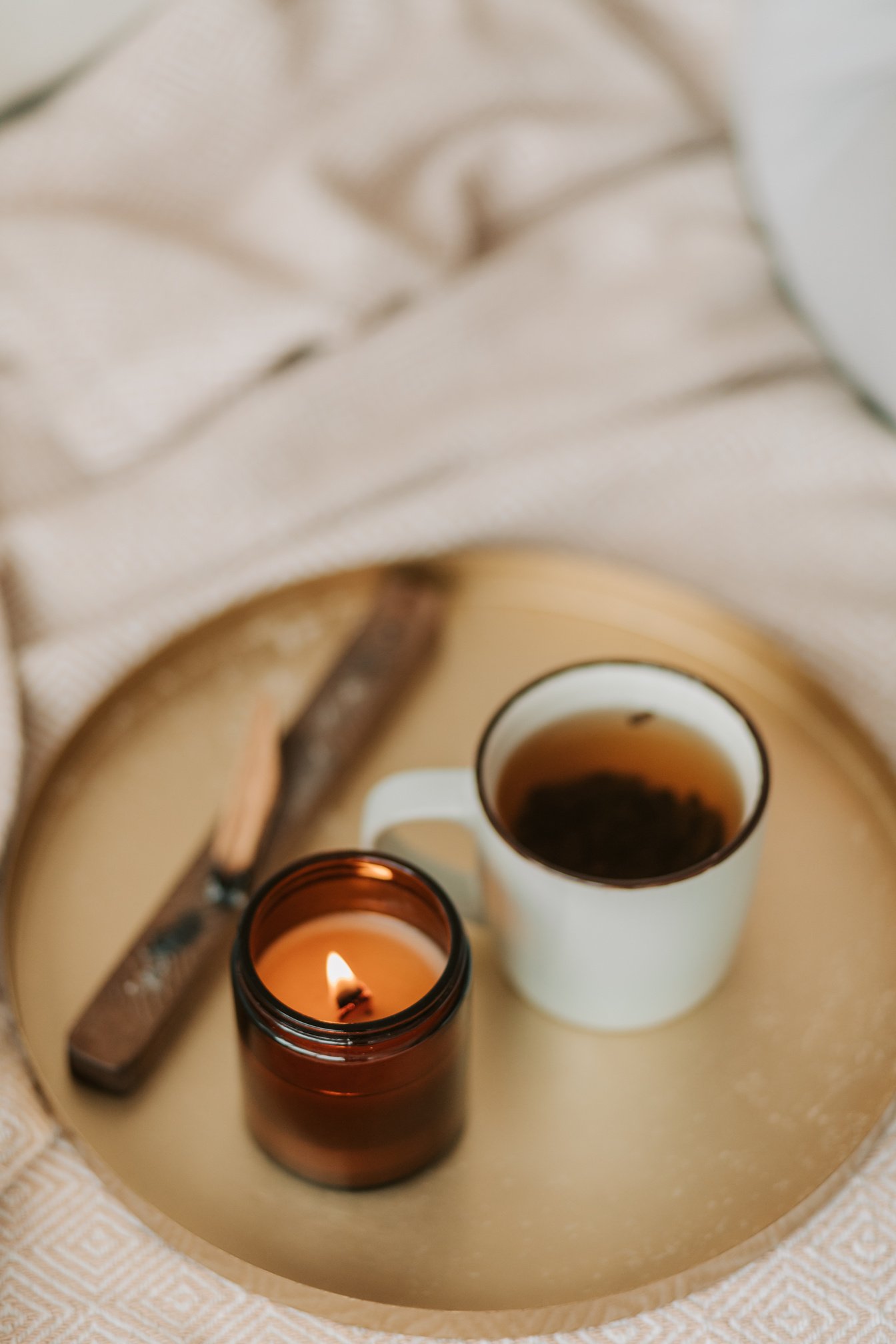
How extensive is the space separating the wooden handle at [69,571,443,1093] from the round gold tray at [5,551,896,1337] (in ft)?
0.04

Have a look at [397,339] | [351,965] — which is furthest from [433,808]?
[397,339]

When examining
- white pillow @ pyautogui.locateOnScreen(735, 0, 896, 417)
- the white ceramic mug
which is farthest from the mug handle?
white pillow @ pyautogui.locateOnScreen(735, 0, 896, 417)

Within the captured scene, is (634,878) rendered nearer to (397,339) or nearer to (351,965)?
(351,965)

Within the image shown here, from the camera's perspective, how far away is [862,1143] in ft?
1.33

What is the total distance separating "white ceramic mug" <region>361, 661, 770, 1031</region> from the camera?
1.26 ft

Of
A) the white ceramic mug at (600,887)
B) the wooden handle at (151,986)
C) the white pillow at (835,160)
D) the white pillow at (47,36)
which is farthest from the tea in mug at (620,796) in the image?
the white pillow at (47,36)

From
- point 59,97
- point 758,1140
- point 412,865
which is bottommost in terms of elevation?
point 758,1140

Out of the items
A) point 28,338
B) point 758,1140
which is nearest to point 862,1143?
point 758,1140

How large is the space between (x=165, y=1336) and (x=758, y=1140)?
0.63 ft

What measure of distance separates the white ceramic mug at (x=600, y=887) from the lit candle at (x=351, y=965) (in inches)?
1.2

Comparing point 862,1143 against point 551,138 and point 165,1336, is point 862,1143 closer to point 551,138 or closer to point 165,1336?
point 165,1336

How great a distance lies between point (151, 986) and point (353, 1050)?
115 millimetres

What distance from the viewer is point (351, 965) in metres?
0.40

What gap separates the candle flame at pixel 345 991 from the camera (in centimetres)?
38
